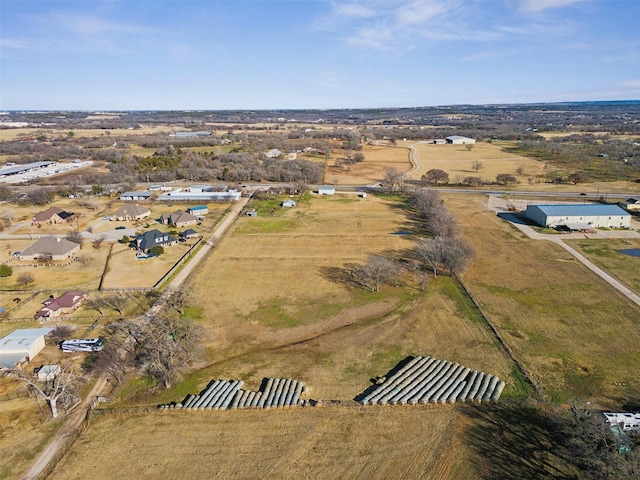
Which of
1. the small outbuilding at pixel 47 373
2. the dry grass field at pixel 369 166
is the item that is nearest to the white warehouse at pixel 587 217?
the dry grass field at pixel 369 166

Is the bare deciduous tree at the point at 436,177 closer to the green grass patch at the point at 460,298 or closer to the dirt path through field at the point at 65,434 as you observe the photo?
the green grass patch at the point at 460,298

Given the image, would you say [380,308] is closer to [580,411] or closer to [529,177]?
[580,411]

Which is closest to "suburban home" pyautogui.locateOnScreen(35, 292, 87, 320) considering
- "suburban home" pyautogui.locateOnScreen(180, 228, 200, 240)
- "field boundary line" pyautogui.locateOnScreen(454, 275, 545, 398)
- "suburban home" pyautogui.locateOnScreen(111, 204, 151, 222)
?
"suburban home" pyautogui.locateOnScreen(180, 228, 200, 240)

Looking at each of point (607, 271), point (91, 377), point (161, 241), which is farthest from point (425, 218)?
point (91, 377)

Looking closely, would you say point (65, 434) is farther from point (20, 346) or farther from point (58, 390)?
point (20, 346)

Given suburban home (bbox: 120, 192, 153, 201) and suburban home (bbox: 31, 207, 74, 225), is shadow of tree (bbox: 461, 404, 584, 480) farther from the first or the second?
suburban home (bbox: 120, 192, 153, 201)

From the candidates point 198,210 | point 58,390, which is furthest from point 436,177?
point 58,390
